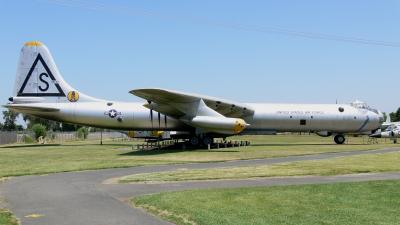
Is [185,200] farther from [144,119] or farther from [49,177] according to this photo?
[144,119]

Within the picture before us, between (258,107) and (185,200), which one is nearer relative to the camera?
(185,200)

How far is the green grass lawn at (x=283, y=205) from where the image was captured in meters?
8.17

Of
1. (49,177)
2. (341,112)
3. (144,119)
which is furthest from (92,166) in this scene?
(341,112)

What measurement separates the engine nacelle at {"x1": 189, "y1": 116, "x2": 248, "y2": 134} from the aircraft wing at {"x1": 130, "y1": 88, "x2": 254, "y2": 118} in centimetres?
121

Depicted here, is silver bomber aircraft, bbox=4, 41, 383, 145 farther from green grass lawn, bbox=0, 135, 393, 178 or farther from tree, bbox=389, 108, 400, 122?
tree, bbox=389, 108, 400, 122

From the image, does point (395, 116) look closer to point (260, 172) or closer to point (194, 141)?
point (194, 141)

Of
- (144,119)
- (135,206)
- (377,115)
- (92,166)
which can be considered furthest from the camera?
(377,115)

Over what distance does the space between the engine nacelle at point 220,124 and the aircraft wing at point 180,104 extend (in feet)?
3.97

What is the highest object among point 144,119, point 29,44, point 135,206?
point 29,44

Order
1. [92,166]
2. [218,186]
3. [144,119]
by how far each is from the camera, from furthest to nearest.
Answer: [144,119] < [92,166] < [218,186]

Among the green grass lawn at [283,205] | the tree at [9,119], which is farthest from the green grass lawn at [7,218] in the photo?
the tree at [9,119]

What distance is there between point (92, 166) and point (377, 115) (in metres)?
27.5

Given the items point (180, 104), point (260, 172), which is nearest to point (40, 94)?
point (180, 104)

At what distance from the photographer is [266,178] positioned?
574 inches
